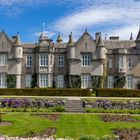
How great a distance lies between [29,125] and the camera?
23109mm

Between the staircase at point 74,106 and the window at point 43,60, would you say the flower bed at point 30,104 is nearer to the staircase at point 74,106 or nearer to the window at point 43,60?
the staircase at point 74,106

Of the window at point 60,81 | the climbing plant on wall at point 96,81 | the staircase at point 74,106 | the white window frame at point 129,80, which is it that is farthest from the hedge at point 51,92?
the white window frame at point 129,80

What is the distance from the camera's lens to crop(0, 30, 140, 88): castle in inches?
2196

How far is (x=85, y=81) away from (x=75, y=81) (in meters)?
1.69

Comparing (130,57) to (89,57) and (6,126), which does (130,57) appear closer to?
(89,57)

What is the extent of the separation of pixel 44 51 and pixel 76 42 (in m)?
5.15

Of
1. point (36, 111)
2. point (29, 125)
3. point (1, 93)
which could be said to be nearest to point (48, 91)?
point (1, 93)

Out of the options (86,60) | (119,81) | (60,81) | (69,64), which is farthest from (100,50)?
(60,81)

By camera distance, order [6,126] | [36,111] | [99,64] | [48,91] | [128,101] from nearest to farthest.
A: [6,126], [36,111], [128,101], [48,91], [99,64]

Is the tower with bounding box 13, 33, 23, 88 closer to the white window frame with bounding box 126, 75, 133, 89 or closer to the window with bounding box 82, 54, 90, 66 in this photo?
the window with bounding box 82, 54, 90, 66

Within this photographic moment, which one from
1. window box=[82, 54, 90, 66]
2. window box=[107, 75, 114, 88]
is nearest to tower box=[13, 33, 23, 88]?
window box=[82, 54, 90, 66]

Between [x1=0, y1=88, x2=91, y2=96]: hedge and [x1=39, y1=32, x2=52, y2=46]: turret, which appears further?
[x1=39, y1=32, x2=52, y2=46]: turret

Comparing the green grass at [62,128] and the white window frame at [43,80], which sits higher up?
the white window frame at [43,80]

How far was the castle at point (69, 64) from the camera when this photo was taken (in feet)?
183
